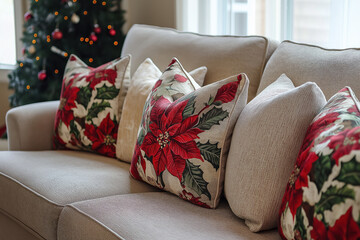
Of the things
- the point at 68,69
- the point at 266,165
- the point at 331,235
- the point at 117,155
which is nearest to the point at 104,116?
the point at 117,155

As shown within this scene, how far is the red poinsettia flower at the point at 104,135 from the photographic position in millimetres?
2047

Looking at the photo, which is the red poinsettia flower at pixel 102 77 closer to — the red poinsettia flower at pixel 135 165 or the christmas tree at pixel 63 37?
the red poinsettia flower at pixel 135 165

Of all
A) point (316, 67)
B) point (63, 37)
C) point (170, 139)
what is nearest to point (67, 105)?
point (170, 139)

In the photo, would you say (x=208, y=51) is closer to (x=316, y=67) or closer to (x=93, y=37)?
(x=316, y=67)

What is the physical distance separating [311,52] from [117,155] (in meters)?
0.86

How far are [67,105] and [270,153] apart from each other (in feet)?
3.81

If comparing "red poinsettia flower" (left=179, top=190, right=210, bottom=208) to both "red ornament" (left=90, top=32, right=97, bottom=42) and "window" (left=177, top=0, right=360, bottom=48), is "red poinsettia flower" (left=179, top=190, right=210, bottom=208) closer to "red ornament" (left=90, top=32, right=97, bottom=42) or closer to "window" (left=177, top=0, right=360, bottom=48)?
"window" (left=177, top=0, right=360, bottom=48)

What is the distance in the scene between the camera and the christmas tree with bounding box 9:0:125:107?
10.8ft

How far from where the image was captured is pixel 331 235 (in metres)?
0.94

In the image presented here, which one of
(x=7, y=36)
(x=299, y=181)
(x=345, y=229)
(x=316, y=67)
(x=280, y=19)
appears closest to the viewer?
(x=345, y=229)

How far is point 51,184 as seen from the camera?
170cm

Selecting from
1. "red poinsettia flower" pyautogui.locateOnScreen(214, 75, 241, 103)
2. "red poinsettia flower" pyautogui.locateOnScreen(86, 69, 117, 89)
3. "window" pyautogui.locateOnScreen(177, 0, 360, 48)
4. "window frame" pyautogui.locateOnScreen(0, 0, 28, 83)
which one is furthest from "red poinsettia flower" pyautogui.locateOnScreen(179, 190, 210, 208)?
"window frame" pyautogui.locateOnScreen(0, 0, 28, 83)

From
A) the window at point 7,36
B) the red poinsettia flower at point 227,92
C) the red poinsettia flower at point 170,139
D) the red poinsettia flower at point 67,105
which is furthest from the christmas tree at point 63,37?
the red poinsettia flower at point 227,92

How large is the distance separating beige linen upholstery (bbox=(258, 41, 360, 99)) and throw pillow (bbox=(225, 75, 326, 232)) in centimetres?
24
